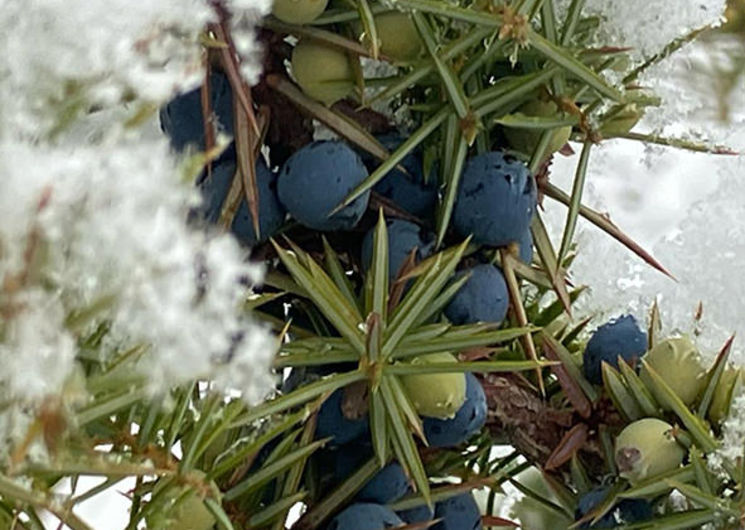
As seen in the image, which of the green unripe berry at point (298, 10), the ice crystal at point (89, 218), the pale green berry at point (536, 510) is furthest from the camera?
the pale green berry at point (536, 510)

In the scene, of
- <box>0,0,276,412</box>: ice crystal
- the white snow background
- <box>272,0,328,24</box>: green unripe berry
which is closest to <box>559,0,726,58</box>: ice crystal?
the white snow background

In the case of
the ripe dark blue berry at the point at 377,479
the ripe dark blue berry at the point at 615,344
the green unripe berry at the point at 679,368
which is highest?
the ripe dark blue berry at the point at 615,344

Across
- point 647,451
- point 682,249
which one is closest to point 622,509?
point 647,451

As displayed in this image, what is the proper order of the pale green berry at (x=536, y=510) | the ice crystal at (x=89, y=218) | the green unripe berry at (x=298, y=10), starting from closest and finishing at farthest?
the ice crystal at (x=89, y=218)
the green unripe berry at (x=298, y=10)
the pale green berry at (x=536, y=510)

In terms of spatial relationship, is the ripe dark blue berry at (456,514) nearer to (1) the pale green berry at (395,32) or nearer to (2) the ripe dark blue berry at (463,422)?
(2) the ripe dark blue berry at (463,422)

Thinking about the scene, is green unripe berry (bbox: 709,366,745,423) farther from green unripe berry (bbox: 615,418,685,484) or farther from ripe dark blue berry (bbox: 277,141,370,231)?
ripe dark blue berry (bbox: 277,141,370,231)

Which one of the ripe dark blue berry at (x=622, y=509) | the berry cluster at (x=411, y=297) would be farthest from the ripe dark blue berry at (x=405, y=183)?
the ripe dark blue berry at (x=622, y=509)

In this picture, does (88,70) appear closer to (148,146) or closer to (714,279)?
(148,146)
